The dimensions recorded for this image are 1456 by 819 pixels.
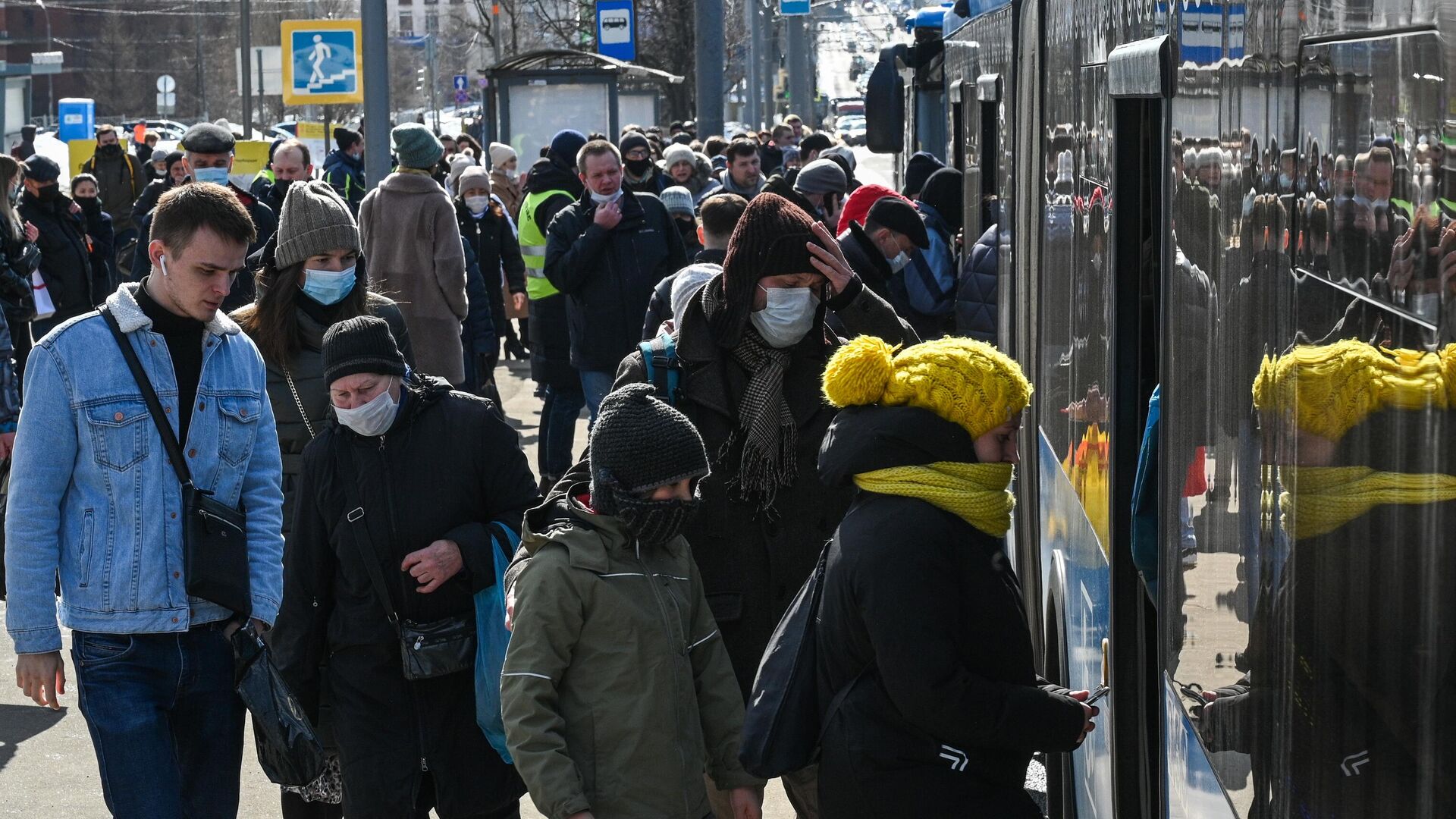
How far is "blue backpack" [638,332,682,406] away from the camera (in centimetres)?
445

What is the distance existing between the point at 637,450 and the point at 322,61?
54.9 feet

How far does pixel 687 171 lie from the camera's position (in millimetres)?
14922

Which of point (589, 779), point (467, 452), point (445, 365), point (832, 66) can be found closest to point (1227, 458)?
point (589, 779)

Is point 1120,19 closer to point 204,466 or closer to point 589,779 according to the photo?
point 589,779

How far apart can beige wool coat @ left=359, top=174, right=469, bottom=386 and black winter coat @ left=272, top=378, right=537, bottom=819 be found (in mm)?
4407

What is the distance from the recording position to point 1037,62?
505cm

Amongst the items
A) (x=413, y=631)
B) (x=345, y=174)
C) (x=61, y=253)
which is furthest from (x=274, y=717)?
(x=345, y=174)

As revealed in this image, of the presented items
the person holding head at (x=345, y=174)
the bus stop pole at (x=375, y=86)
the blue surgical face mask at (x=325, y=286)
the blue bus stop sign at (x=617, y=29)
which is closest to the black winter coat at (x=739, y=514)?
the blue surgical face mask at (x=325, y=286)

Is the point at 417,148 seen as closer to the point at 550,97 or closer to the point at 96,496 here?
the point at 96,496

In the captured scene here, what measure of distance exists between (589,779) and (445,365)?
542 centimetres

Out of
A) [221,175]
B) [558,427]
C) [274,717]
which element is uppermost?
[221,175]

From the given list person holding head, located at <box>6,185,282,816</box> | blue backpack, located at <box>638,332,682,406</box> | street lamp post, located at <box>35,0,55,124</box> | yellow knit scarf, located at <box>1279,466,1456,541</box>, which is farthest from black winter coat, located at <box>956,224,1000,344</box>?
street lamp post, located at <box>35,0,55,124</box>

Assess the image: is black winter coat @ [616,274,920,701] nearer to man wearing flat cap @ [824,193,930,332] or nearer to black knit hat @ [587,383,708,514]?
black knit hat @ [587,383,708,514]

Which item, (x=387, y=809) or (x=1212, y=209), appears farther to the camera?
(x=387, y=809)
